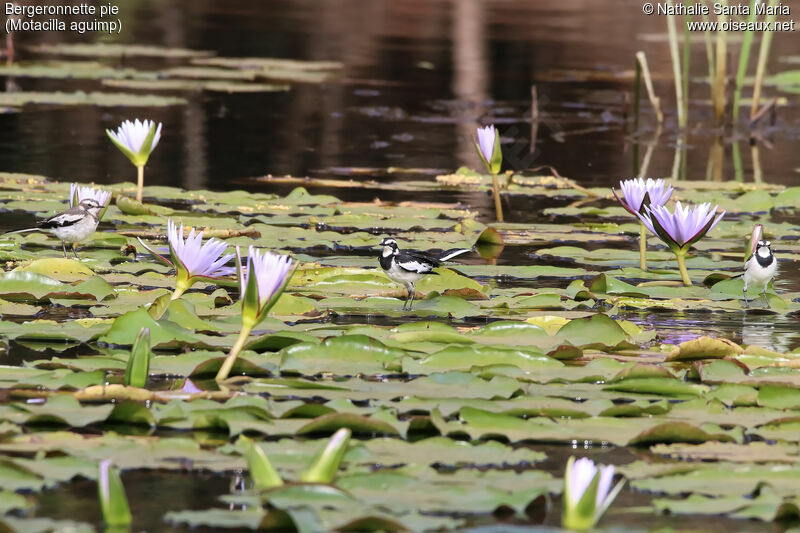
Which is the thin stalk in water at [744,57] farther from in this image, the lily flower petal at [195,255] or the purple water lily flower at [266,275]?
the purple water lily flower at [266,275]

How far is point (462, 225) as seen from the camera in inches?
283

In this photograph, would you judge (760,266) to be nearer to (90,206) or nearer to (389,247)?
(389,247)

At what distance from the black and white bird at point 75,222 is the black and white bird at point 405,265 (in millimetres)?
1470

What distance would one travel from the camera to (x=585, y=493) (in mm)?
2758

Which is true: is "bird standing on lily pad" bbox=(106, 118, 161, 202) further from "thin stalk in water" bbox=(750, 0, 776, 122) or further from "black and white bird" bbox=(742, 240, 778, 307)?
"thin stalk in water" bbox=(750, 0, 776, 122)

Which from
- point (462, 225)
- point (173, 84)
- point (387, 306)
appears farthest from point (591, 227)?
point (173, 84)

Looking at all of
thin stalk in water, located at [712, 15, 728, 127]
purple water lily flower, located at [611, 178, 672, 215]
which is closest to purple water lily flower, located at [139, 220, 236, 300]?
purple water lily flower, located at [611, 178, 672, 215]

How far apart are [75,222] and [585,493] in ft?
12.0

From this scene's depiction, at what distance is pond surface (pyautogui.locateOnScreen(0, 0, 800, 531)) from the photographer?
494cm

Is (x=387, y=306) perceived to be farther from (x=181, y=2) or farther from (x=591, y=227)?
(x=181, y=2)

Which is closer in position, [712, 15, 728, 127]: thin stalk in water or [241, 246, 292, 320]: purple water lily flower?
[241, 246, 292, 320]: purple water lily flower
